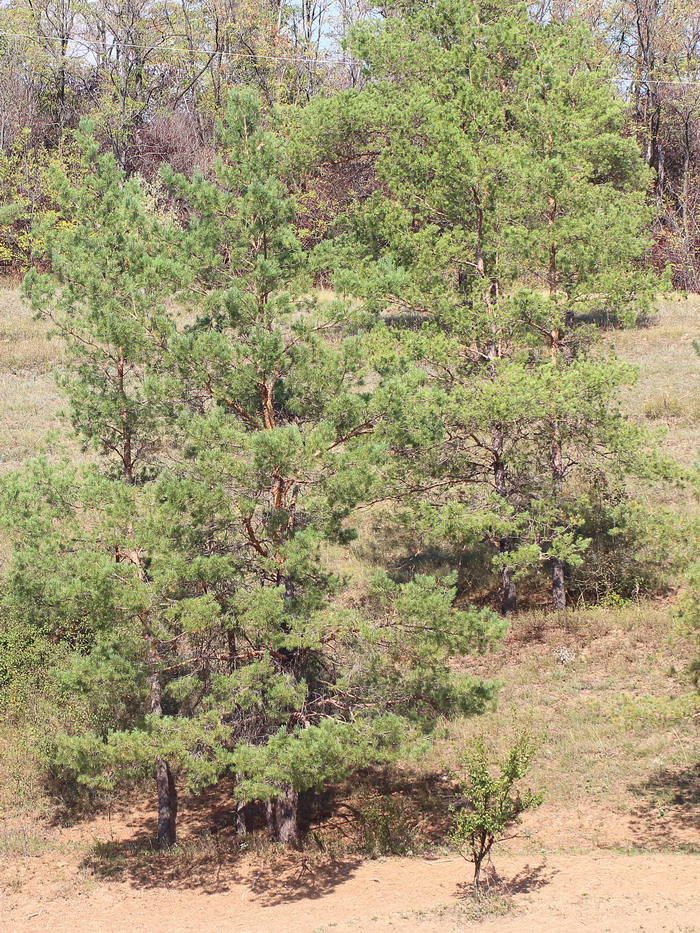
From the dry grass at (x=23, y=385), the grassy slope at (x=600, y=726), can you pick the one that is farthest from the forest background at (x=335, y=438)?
the dry grass at (x=23, y=385)

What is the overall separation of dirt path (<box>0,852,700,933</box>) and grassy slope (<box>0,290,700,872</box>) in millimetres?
1105

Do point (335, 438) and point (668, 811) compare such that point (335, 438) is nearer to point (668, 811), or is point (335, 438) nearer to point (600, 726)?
point (600, 726)

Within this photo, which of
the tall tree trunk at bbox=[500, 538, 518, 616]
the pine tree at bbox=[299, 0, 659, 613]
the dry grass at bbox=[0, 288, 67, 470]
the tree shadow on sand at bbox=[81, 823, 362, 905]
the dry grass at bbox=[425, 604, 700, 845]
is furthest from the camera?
the dry grass at bbox=[0, 288, 67, 470]

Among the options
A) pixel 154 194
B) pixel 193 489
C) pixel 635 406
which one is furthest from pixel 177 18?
pixel 193 489

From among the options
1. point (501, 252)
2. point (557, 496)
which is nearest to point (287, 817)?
point (557, 496)

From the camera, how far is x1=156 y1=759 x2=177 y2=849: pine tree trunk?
1481 cm

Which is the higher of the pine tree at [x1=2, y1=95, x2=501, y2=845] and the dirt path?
the pine tree at [x1=2, y1=95, x2=501, y2=845]

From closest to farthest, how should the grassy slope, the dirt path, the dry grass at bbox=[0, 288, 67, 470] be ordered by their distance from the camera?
the dirt path
the grassy slope
the dry grass at bbox=[0, 288, 67, 470]

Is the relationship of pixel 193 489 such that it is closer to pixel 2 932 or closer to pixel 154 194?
pixel 2 932

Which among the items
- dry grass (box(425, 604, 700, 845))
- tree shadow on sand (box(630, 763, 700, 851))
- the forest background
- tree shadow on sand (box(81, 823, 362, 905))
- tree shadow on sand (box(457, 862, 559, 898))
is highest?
the forest background

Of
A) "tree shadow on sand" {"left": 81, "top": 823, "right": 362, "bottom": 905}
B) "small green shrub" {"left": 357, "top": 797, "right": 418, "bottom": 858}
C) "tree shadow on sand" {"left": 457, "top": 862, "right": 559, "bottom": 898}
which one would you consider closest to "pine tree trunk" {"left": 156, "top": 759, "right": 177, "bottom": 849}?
"tree shadow on sand" {"left": 81, "top": 823, "right": 362, "bottom": 905}

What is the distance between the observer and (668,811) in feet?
45.4

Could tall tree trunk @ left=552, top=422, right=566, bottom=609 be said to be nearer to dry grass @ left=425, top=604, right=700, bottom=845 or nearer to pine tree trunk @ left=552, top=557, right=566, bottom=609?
pine tree trunk @ left=552, top=557, right=566, bottom=609

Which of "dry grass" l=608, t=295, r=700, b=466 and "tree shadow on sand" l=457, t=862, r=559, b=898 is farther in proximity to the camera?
"dry grass" l=608, t=295, r=700, b=466
